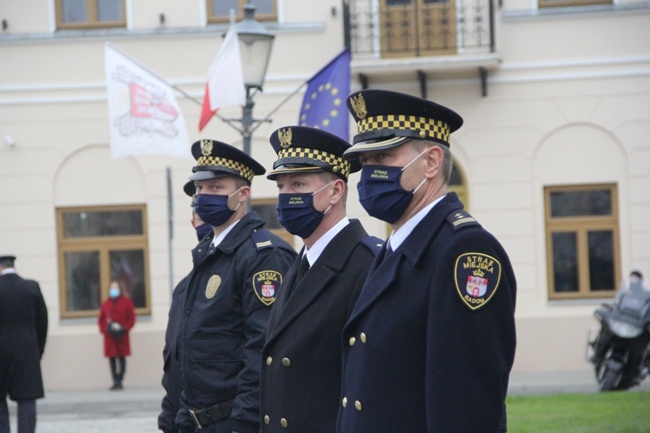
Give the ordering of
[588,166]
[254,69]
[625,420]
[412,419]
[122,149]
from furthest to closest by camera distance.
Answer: [588,166], [122,149], [254,69], [625,420], [412,419]

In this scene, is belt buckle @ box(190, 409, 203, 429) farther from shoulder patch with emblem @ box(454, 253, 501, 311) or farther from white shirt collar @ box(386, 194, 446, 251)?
shoulder patch with emblem @ box(454, 253, 501, 311)

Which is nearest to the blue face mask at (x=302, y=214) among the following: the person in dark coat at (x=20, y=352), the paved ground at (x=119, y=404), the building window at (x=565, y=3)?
the person in dark coat at (x=20, y=352)

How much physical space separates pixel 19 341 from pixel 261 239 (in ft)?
19.6

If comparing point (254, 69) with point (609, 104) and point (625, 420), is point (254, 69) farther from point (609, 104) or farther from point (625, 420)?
point (609, 104)

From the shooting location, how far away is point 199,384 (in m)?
5.86

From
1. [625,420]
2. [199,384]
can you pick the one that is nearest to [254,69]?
[625,420]

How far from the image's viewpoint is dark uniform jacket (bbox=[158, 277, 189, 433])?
6.15 m

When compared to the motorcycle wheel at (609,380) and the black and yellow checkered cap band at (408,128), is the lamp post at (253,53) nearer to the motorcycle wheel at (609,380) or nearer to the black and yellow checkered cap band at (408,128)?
the motorcycle wheel at (609,380)

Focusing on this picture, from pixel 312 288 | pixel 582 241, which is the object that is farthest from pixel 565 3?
pixel 312 288

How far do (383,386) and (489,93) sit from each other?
16850mm

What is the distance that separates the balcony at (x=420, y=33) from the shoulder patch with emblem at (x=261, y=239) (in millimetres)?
13903

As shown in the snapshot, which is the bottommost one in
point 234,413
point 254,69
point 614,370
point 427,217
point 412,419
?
point 614,370

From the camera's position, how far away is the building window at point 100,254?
2058 centimetres

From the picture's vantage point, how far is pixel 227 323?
19.3 feet
